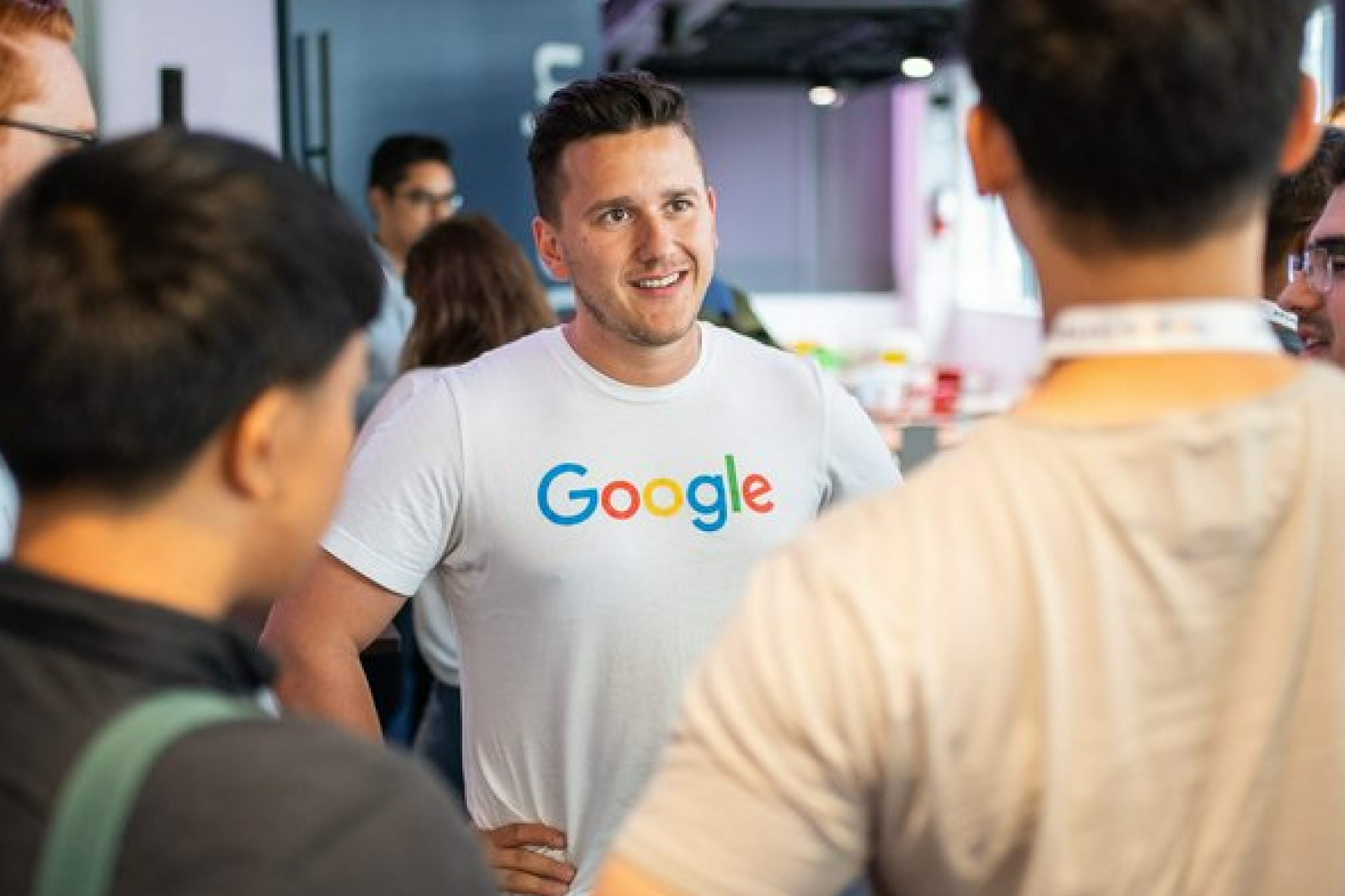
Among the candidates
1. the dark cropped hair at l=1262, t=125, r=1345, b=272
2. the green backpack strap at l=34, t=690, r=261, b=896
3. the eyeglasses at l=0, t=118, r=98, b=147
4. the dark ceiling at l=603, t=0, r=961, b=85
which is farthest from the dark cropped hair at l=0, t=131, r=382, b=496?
the dark ceiling at l=603, t=0, r=961, b=85

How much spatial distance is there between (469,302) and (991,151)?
2.94m

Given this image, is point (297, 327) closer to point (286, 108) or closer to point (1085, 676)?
point (1085, 676)

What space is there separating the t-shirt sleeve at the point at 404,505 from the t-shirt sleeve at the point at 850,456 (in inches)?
17.3

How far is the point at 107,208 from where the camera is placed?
1009 mm

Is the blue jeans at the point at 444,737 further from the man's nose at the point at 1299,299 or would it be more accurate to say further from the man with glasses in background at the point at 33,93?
the man with glasses in background at the point at 33,93

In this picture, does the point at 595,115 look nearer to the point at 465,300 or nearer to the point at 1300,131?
the point at 1300,131

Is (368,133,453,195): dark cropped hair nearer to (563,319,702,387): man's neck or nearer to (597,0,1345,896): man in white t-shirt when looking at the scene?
(563,319,702,387): man's neck

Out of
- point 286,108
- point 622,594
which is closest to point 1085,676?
point 622,594

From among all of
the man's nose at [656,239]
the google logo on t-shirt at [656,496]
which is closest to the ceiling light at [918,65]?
the man's nose at [656,239]

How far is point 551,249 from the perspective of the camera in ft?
8.35

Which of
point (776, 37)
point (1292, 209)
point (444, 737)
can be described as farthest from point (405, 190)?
point (776, 37)

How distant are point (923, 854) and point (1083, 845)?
0.30 feet

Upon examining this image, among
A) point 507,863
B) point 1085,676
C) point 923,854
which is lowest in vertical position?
point 507,863

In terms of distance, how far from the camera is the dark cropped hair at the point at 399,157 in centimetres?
568
